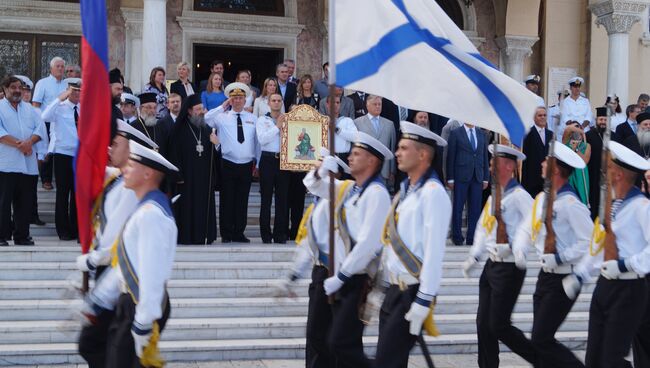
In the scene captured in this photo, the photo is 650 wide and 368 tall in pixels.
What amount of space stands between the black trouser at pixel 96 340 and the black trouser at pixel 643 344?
410cm

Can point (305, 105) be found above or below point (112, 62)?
below

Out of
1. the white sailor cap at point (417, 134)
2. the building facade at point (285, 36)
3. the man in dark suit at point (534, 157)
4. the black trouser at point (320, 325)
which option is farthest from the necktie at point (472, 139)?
the white sailor cap at point (417, 134)

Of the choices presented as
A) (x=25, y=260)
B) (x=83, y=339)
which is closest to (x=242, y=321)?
(x=25, y=260)

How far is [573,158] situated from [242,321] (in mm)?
3872

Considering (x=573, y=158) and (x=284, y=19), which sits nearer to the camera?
(x=573, y=158)

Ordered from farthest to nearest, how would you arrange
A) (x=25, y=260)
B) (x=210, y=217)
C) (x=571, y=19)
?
(x=571, y=19) → (x=210, y=217) → (x=25, y=260)

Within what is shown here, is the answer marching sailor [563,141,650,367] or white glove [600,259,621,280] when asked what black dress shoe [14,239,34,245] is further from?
white glove [600,259,621,280]

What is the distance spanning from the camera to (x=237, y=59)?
19422 mm

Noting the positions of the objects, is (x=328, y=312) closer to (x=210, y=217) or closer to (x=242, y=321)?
(x=242, y=321)

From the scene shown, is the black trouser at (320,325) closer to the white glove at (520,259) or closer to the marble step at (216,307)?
the white glove at (520,259)

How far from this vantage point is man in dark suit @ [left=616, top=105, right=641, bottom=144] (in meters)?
13.8

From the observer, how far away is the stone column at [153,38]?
571 inches

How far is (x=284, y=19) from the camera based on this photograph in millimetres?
18047

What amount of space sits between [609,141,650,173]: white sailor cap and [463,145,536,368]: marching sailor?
34.1 inches
